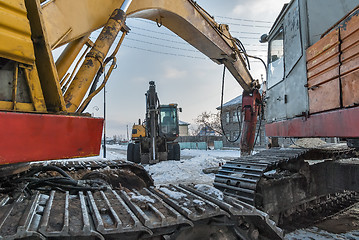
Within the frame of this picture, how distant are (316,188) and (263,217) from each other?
114 inches

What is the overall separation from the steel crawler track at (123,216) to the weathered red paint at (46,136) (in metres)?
0.33

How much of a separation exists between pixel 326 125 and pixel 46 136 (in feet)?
8.86

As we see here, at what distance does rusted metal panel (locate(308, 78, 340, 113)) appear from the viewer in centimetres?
268

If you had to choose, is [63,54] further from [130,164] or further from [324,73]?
[324,73]

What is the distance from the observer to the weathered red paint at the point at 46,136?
1374 mm

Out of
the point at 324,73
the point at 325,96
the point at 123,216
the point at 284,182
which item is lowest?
the point at 284,182

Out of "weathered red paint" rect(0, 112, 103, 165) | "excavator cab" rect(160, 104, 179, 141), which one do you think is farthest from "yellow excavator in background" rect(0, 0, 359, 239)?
"excavator cab" rect(160, 104, 179, 141)

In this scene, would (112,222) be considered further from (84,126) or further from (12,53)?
(12,53)

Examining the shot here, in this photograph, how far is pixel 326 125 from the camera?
278 cm

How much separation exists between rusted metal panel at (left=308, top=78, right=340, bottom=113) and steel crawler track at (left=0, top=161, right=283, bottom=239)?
1.64m

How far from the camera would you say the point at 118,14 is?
285 centimetres

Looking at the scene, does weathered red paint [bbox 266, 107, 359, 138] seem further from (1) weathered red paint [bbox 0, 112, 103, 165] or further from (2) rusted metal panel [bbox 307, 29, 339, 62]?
(1) weathered red paint [bbox 0, 112, 103, 165]

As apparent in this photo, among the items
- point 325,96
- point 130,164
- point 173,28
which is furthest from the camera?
point 173,28

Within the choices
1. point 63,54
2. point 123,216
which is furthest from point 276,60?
point 123,216
